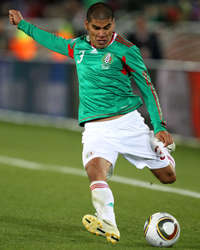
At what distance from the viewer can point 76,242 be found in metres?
5.97

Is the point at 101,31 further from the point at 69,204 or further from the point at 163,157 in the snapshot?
the point at 69,204

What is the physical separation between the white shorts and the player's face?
693 mm

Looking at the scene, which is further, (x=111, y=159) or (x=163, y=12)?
(x=163, y=12)

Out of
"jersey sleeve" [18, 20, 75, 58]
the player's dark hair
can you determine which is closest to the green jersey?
"jersey sleeve" [18, 20, 75, 58]

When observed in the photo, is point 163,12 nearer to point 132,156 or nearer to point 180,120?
→ point 180,120

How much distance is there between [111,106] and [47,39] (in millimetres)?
943

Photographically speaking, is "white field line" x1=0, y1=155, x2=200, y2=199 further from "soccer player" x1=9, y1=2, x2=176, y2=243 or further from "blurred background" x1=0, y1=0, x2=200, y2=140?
"blurred background" x1=0, y1=0, x2=200, y2=140

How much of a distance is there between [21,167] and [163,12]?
8.67m

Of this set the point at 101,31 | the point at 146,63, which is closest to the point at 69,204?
the point at 101,31

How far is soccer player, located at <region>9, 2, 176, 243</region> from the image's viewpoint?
6066mm

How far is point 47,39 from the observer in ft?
21.6

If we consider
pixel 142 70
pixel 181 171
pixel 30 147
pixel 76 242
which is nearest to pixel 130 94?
pixel 142 70

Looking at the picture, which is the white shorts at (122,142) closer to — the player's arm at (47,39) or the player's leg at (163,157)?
the player's leg at (163,157)

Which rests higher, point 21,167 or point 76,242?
point 76,242
